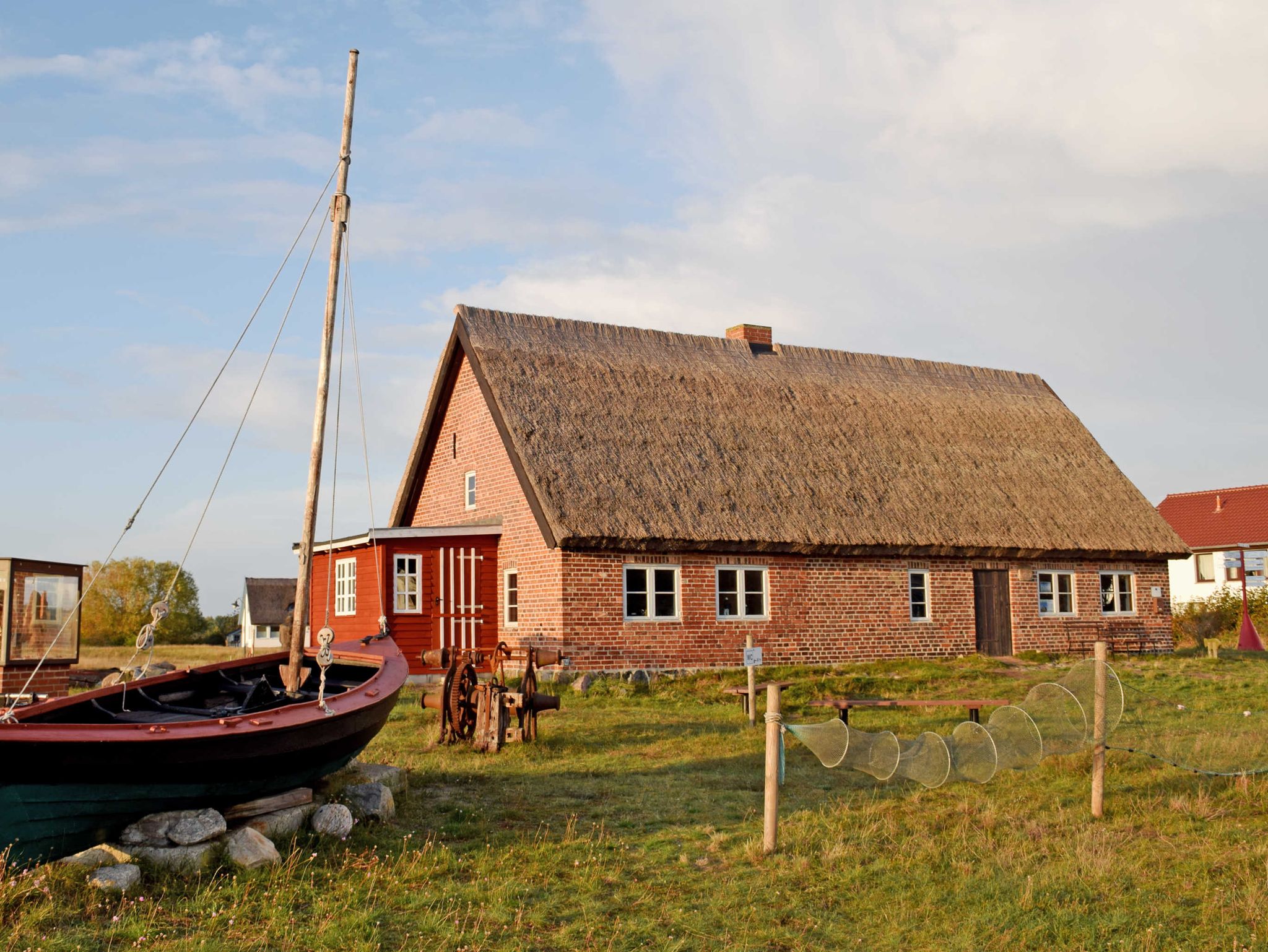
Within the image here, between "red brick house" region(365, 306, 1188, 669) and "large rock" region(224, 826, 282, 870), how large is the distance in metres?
10.3

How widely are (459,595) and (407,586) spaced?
994 millimetres

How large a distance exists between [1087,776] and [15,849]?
8823mm

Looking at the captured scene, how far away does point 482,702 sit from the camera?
464 inches

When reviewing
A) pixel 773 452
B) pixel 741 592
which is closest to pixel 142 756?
pixel 741 592

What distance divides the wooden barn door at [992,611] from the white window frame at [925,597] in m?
1.15

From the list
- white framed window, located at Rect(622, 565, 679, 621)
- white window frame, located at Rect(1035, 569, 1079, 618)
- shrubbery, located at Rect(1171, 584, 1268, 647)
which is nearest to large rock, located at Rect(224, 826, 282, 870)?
white framed window, located at Rect(622, 565, 679, 621)

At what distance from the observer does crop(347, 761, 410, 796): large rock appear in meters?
9.17

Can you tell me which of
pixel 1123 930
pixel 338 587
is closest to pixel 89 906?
pixel 1123 930

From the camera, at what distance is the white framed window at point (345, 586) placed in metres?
20.8

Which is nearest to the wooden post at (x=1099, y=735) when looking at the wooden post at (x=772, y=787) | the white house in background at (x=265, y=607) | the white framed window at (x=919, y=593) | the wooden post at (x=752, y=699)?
the wooden post at (x=772, y=787)

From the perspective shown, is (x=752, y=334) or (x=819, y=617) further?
(x=752, y=334)

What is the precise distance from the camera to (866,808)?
358 inches

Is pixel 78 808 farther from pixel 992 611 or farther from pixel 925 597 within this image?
pixel 992 611

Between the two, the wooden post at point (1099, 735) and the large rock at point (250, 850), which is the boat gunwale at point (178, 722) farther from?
the wooden post at point (1099, 735)
